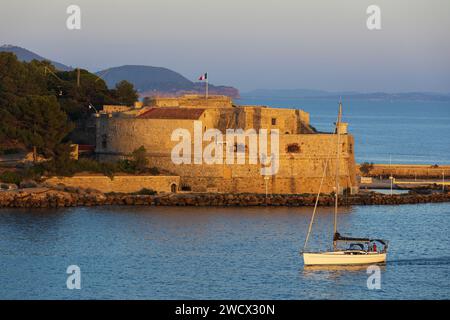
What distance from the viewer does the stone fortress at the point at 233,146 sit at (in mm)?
49406

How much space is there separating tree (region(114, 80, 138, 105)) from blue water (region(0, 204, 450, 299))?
14.9 meters

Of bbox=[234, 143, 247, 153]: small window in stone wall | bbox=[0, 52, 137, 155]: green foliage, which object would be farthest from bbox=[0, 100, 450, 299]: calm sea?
bbox=[0, 52, 137, 155]: green foliage

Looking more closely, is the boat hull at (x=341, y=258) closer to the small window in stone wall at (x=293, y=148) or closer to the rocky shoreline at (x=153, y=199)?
the rocky shoreline at (x=153, y=199)

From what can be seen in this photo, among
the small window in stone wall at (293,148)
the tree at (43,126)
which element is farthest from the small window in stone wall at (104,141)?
the small window in stone wall at (293,148)

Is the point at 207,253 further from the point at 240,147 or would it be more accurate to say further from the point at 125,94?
the point at 125,94

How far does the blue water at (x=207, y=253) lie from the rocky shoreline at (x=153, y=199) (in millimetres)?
843

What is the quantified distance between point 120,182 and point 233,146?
4265 millimetres

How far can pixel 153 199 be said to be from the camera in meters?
47.6

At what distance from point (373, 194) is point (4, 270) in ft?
61.7

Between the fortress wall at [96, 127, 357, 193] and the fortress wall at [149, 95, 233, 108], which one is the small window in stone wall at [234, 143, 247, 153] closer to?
the fortress wall at [96, 127, 357, 193]

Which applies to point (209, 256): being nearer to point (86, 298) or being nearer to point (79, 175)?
point (86, 298)

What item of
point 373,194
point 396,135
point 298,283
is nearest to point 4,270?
point 298,283
